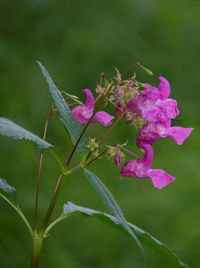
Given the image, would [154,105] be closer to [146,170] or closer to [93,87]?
[146,170]

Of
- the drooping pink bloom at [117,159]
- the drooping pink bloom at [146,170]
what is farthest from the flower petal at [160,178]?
the drooping pink bloom at [117,159]

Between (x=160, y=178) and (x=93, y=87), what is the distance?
2.12 metres

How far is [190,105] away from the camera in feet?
13.1

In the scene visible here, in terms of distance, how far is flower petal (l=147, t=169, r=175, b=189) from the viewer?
1.73 m

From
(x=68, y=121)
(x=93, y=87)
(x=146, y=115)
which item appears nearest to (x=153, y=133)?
(x=146, y=115)

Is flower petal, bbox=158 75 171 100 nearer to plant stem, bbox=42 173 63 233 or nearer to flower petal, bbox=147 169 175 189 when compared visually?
flower petal, bbox=147 169 175 189

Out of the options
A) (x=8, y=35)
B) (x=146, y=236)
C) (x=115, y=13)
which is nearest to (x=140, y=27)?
(x=115, y=13)

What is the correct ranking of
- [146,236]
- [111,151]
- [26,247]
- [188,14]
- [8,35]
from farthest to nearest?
1. [188,14]
2. [8,35]
3. [26,247]
4. [146,236]
5. [111,151]

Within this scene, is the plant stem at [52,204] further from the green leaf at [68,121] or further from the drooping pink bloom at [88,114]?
the drooping pink bloom at [88,114]

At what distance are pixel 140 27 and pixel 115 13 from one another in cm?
19

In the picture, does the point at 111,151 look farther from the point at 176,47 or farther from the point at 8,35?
the point at 176,47

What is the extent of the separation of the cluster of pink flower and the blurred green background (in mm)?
1549

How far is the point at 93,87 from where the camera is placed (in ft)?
12.6

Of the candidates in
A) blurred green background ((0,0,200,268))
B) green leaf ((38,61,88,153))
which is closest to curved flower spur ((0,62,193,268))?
green leaf ((38,61,88,153))
